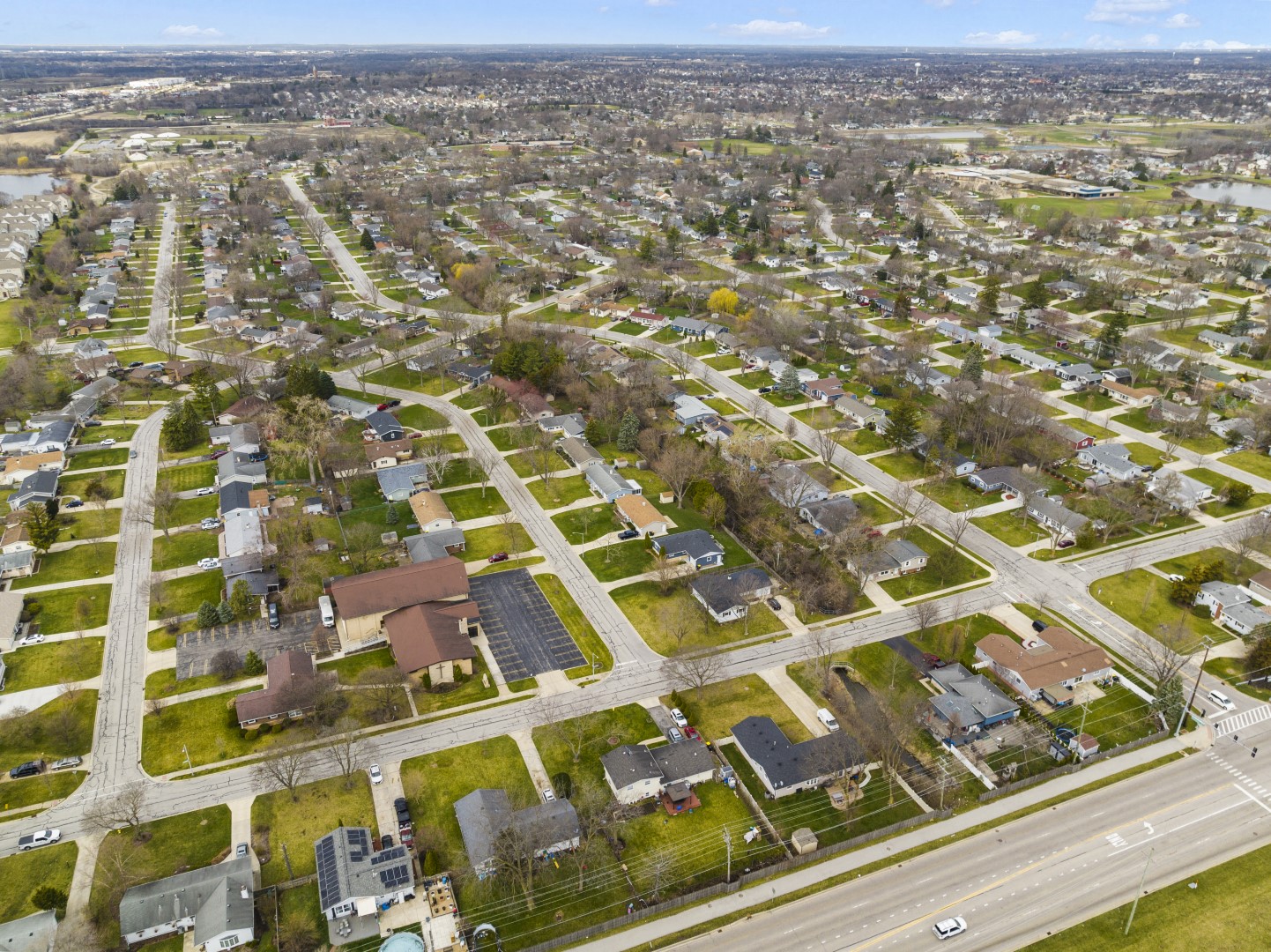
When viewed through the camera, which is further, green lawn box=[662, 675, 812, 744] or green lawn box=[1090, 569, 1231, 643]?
green lawn box=[1090, 569, 1231, 643]

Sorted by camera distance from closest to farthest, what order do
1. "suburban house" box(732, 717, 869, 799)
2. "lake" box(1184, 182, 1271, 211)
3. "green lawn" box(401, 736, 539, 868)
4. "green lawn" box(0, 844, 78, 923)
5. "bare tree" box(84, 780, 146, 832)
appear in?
"green lawn" box(0, 844, 78, 923) < "bare tree" box(84, 780, 146, 832) < "green lawn" box(401, 736, 539, 868) < "suburban house" box(732, 717, 869, 799) < "lake" box(1184, 182, 1271, 211)

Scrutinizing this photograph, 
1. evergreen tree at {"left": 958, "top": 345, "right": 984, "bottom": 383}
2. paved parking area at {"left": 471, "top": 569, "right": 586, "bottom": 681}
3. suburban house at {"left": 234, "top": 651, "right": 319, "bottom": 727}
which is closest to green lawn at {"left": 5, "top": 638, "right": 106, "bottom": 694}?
suburban house at {"left": 234, "top": 651, "right": 319, "bottom": 727}

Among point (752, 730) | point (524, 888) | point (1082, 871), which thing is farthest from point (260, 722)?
point (1082, 871)

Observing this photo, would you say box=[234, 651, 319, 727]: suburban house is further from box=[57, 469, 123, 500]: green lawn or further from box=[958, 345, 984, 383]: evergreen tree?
box=[958, 345, 984, 383]: evergreen tree

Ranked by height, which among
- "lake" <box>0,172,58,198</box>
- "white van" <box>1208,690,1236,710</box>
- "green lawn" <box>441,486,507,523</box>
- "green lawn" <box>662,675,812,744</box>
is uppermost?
"lake" <box>0,172,58,198</box>

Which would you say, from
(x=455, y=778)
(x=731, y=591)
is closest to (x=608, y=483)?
(x=731, y=591)

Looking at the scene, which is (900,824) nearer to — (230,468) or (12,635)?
(12,635)
